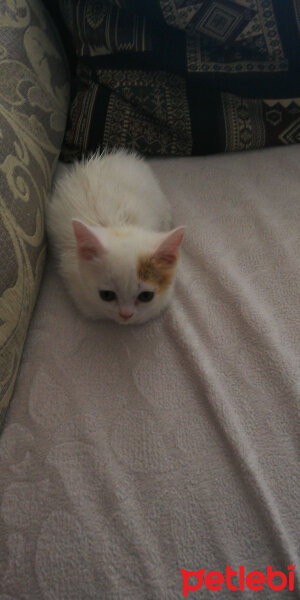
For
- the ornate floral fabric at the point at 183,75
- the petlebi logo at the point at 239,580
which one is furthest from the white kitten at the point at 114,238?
the petlebi logo at the point at 239,580

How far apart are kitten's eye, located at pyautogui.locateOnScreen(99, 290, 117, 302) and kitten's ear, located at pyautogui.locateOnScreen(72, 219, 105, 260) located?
0.24ft

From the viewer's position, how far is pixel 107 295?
70 centimetres

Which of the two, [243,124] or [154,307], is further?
[243,124]

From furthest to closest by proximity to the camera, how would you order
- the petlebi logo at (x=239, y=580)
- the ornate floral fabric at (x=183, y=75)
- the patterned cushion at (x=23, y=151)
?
1. the ornate floral fabric at (x=183, y=75)
2. the patterned cushion at (x=23, y=151)
3. the petlebi logo at (x=239, y=580)

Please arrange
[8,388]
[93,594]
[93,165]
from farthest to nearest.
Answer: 1. [93,165]
2. [8,388]
3. [93,594]

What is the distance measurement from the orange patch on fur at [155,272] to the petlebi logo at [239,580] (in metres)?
0.46

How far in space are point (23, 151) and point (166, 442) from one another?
63cm

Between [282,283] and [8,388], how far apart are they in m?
0.59

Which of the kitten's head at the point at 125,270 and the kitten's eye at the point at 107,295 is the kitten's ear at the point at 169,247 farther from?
the kitten's eye at the point at 107,295

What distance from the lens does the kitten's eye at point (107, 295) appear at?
2.27ft

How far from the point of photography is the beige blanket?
19.1 inches

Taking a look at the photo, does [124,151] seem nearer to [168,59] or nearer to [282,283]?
[168,59]

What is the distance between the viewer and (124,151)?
939 mm

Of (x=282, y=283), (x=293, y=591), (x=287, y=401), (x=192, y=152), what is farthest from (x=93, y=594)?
(x=192, y=152)
